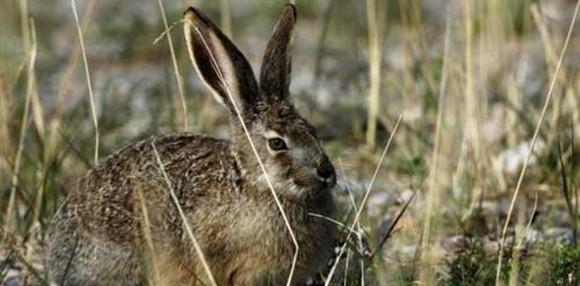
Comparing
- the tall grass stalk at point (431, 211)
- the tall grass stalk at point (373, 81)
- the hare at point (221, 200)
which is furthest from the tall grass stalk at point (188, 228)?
the tall grass stalk at point (373, 81)

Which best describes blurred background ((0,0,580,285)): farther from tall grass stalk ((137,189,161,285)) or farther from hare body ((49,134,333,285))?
tall grass stalk ((137,189,161,285))

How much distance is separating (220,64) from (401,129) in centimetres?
262

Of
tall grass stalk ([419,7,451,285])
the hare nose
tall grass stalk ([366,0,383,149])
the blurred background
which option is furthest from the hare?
tall grass stalk ([366,0,383,149])

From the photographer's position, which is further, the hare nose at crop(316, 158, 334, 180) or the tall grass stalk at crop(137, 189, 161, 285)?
the hare nose at crop(316, 158, 334, 180)

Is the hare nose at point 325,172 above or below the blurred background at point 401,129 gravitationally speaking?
above

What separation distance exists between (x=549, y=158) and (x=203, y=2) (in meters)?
5.04

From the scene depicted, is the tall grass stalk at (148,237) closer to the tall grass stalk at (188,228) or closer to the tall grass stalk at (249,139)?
the tall grass stalk at (188,228)

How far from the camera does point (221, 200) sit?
5676 mm

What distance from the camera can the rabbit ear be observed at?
19.1 feet

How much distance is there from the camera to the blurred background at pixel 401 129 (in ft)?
19.5

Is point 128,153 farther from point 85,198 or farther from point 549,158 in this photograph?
point 549,158

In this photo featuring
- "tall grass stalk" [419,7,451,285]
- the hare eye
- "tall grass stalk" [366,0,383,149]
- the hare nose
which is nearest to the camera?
"tall grass stalk" [419,7,451,285]

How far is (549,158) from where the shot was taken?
7.49 m

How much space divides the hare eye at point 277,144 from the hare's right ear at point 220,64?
0.62ft
